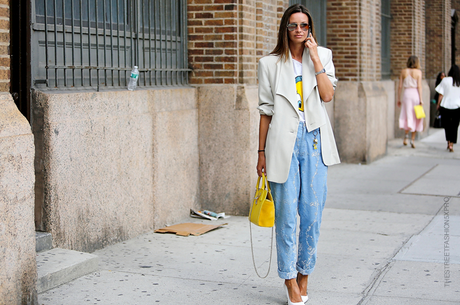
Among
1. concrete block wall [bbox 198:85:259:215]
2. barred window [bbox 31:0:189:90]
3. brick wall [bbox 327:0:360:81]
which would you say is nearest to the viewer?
barred window [bbox 31:0:189:90]

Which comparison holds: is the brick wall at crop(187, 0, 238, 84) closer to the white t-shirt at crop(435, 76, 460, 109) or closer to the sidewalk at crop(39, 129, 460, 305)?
the sidewalk at crop(39, 129, 460, 305)

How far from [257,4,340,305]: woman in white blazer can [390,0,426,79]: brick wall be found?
1256cm

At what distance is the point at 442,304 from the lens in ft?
13.9


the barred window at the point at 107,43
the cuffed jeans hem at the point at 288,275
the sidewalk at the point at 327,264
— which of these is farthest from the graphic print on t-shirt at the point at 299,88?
the barred window at the point at 107,43

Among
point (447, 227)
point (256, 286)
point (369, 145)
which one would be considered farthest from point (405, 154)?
point (256, 286)

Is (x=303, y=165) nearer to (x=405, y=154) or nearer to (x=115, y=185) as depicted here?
(x=115, y=185)

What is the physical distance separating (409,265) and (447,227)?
5.17ft

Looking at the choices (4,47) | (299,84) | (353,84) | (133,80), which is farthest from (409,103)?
(4,47)

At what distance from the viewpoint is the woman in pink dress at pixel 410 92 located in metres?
13.9

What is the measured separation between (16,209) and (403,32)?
13881 mm

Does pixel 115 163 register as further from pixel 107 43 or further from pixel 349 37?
pixel 349 37

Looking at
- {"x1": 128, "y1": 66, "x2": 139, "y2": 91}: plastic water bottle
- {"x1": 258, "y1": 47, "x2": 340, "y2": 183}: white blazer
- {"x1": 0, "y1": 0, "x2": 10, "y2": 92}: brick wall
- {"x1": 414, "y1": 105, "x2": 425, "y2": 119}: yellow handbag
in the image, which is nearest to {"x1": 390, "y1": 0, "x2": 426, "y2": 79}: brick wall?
{"x1": 414, "y1": 105, "x2": 425, "y2": 119}: yellow handbag

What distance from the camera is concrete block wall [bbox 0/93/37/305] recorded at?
151 inches

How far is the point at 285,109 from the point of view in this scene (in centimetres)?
412
